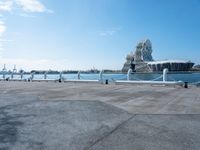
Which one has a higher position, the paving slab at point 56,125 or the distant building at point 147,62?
the distant building at point 147,62

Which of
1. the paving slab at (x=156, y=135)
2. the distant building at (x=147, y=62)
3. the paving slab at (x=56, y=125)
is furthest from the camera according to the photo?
the distant building at (x=147, y=62)

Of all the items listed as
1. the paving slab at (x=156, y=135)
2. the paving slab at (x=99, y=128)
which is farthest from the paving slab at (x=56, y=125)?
the paving slab at (x=156, y=135)

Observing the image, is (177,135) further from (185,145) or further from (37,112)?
(37,112)

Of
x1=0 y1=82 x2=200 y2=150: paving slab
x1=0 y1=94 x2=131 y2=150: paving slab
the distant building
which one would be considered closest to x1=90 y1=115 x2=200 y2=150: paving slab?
Result: x1=0 y1=82 x2=200 y2=150: paving slab

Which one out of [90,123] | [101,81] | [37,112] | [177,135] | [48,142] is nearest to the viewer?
[48,142]

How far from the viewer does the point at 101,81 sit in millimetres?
19906

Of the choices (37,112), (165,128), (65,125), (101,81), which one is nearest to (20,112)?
(37,112)

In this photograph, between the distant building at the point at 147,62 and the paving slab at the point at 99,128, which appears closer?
the paving slab at the point at 99,128

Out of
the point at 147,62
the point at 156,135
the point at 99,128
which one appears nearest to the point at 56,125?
the point at 99,128

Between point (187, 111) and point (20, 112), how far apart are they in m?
4.61

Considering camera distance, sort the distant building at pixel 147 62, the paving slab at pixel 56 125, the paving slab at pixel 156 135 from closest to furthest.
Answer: the paving slab at pixel 156 135
the paving slab at pixel 56 125
the distant building at pixel 147 62

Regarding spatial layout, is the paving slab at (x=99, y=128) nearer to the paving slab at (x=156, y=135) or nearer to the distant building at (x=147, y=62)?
the paving slab at (x=156, y=135)

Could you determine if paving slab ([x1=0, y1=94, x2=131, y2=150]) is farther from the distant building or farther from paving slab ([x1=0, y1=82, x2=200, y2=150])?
the distant building

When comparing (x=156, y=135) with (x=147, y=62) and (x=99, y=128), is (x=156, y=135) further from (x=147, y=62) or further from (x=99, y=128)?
(x=147, y=62)
